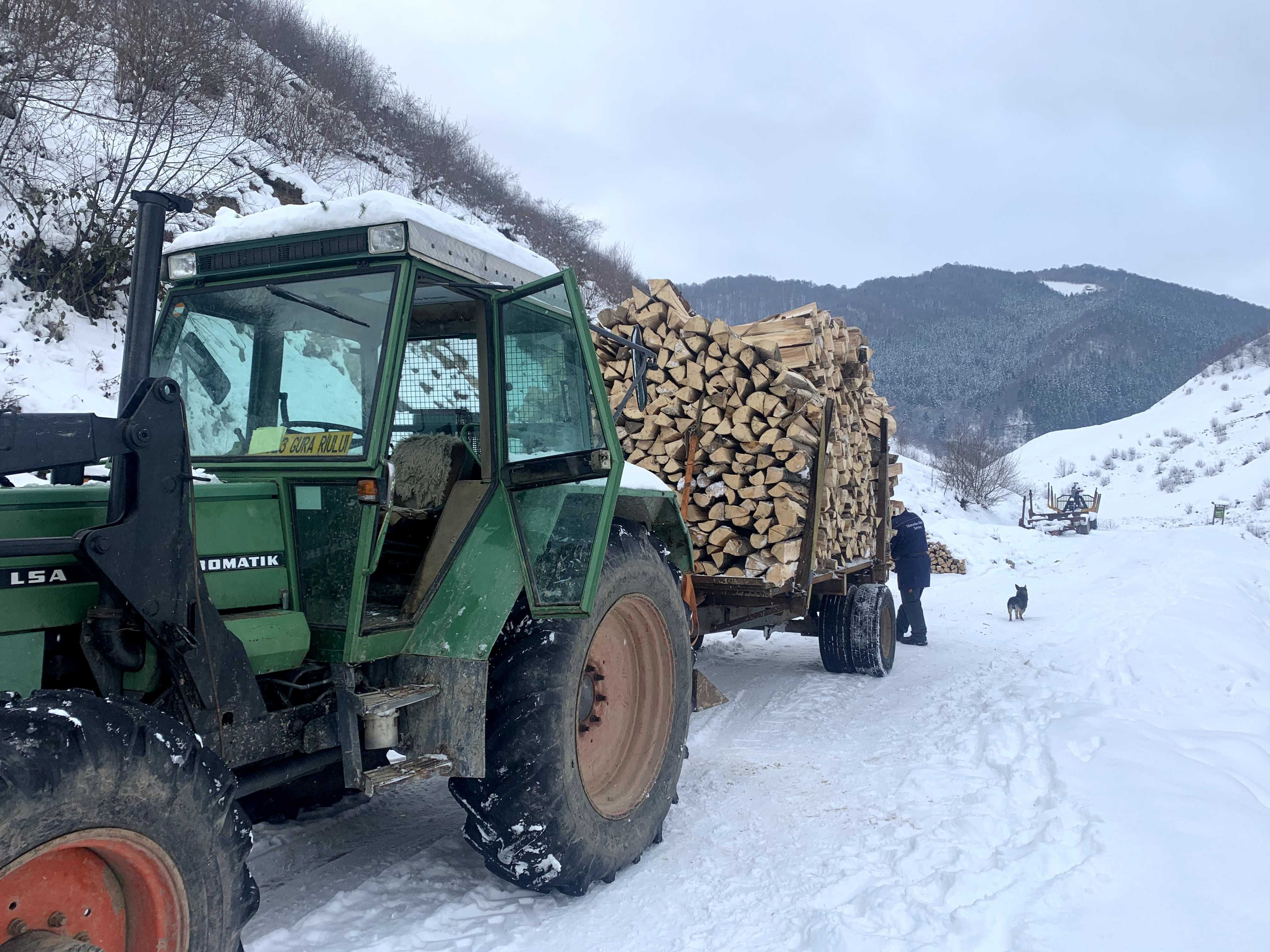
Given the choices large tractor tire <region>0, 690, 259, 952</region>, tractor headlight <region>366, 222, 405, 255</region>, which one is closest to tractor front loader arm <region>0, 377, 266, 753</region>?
large tractor tire <region>0, 690, 259, 952</region>

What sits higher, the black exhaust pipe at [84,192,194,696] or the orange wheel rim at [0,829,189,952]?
the black exhaust pipe at [84,192,194,696]

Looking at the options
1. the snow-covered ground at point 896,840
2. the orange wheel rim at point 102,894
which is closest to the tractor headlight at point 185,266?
the orange wheel rim at point 102,894

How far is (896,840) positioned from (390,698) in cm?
230

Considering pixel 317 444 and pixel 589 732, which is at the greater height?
pixel 317 444

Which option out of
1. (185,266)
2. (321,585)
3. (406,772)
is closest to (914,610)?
(406,772)

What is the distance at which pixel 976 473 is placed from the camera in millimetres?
34406

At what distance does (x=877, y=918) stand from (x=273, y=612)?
90.7 inches

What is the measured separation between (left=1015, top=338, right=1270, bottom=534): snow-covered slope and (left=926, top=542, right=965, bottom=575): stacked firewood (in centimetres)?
1486

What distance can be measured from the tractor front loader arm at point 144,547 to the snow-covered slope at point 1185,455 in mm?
30461

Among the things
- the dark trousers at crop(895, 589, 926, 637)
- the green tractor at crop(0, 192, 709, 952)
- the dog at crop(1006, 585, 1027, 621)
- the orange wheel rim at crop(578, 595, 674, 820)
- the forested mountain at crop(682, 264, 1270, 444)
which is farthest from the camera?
the forested mountain at crop(682, 264, 1270, 444)

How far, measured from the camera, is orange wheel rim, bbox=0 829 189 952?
1885mm

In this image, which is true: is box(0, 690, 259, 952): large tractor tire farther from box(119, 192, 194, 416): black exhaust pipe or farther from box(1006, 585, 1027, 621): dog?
box(1006, 585, 1027, 621): dog

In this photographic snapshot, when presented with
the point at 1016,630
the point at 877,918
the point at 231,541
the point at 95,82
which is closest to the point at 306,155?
the point at 95,82

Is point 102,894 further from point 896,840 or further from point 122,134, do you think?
point 122,134
